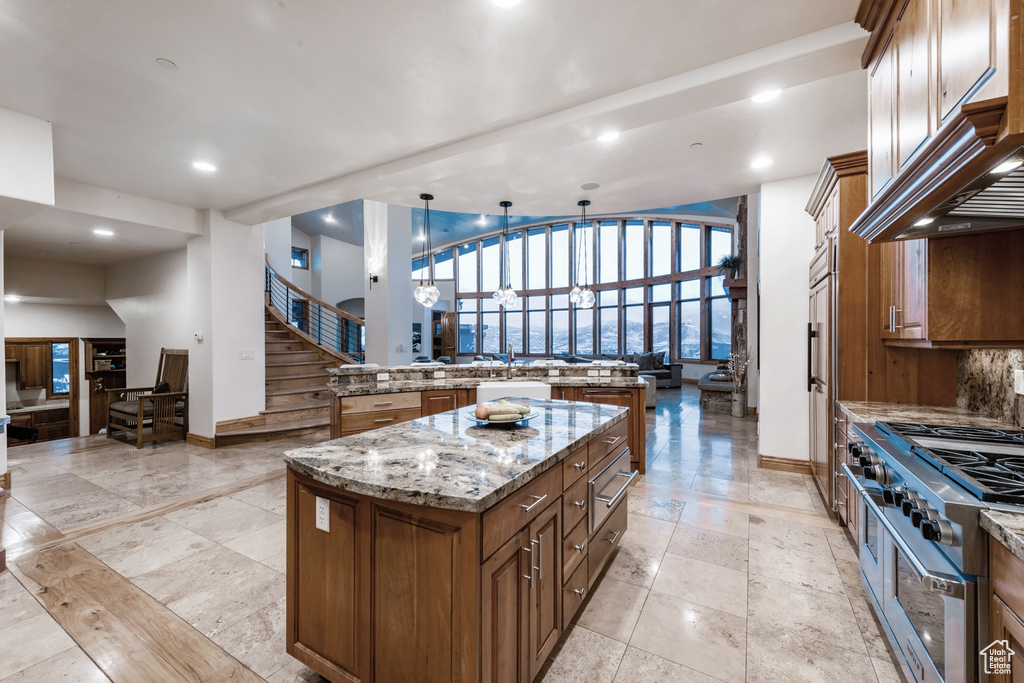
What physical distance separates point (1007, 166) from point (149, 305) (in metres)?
8.20

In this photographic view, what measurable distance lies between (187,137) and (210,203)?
1889mm

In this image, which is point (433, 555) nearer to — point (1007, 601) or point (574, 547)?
point (574, 547)

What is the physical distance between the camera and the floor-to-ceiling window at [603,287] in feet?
37.5

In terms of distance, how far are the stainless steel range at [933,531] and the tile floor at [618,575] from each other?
36 centimetres

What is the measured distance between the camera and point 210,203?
16.0ft

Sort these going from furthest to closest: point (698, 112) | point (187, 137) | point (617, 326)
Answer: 1. point (617, 326)
2. point (187, 137)
3. point (698, 112)

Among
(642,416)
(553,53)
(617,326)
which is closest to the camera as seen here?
(553,53)

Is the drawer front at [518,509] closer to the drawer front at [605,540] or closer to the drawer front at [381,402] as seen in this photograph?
the drawer front at [605,540]

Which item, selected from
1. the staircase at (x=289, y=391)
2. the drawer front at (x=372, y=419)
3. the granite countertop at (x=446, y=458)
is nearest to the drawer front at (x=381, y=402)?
the drawer front at (x=372, y=419)

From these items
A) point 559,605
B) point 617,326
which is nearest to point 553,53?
point 559,605

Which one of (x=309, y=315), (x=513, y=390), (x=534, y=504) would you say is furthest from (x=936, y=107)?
(x=309, y=315)

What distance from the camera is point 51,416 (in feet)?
26.7

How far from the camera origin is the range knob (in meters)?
1.16

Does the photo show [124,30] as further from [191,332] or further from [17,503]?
[191,332]
